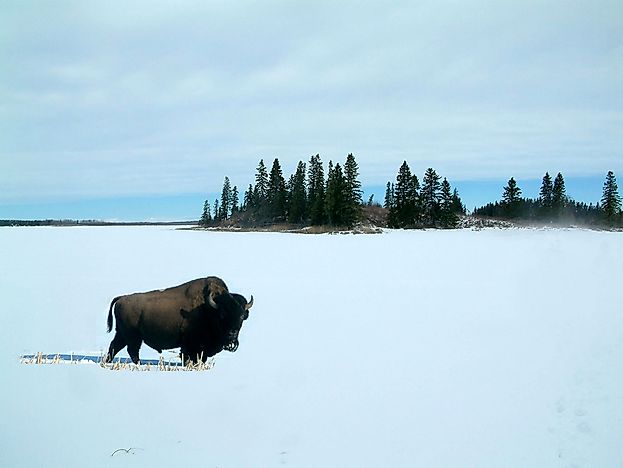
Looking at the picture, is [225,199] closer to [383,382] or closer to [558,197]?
[558,197]

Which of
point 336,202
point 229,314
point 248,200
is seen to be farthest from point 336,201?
point 229,314

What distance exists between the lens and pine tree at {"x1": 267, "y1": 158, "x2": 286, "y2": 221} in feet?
238

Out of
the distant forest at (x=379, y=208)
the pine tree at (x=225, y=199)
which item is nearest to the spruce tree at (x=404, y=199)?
the distant forest at (x=379, y=208)

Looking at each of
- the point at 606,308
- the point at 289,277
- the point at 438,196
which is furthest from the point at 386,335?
the point at 438,196

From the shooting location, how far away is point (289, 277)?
17.7m

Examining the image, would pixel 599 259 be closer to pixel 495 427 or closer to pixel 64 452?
pixel 495 427

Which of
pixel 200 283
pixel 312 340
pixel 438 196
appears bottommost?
pixel 312 340

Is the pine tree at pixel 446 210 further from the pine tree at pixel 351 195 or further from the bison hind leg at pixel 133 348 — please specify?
the bison hind leg at pixel 133 348

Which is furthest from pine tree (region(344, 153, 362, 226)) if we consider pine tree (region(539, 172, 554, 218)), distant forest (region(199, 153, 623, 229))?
pine tree (region(539, 172, 554, 218))

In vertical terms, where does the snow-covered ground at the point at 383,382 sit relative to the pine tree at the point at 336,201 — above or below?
below

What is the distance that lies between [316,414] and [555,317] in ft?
24.2

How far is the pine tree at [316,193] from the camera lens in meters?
62.2

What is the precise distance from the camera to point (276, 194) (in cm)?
7325

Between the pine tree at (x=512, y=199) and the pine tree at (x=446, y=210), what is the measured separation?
12373 millimetres
